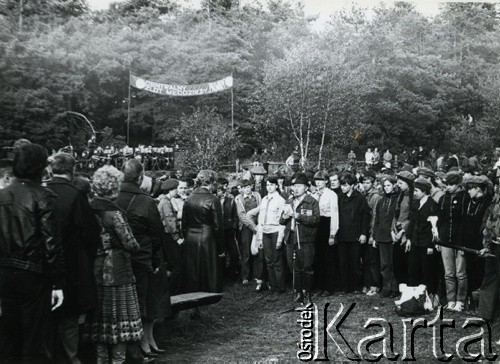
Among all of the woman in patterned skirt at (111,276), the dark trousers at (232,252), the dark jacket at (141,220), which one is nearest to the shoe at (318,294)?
the dark trousers at (232,252)

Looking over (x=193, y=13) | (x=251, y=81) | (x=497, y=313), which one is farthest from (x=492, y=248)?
(x=193, y=13)

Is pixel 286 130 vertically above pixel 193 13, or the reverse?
pixel 193 13

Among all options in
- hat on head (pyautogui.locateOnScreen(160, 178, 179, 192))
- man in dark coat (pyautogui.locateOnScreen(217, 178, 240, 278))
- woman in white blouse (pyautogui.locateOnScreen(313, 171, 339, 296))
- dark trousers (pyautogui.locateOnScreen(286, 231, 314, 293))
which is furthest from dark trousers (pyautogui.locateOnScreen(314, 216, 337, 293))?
hat on head (pyautogui.locateOnScreen(160, 178, 179, 192))

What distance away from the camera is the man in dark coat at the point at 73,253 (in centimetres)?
452

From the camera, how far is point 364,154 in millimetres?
35750

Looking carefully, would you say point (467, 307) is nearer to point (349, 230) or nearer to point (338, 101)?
point (349, 230)

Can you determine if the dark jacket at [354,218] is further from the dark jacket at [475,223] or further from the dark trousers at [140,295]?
the dark trousers at [140,295]

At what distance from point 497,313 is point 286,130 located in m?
26.4

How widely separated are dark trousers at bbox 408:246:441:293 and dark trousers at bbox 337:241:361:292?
131 cm

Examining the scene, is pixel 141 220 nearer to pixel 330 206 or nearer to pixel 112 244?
pixel 112 244

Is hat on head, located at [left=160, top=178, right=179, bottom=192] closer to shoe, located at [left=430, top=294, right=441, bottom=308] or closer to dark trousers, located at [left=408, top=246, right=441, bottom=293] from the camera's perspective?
dark trousers, located at [left=408, top=246, right=441, bottom=293]

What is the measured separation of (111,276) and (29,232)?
107cm

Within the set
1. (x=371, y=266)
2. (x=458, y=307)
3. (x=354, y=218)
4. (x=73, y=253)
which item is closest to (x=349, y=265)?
(x=371, y=266)

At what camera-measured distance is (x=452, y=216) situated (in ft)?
25.6
